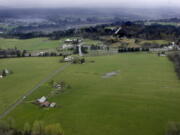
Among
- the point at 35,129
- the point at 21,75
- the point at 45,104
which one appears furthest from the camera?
the point at 21,75

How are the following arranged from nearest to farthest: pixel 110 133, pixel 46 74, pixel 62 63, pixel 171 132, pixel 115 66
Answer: pixel 171 132
pixel 110 133
pixel 46 74
pixel 115 66
pixel 62 63

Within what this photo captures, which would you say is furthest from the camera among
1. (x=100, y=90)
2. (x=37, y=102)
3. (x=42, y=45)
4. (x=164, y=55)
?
(x=42, y=45)

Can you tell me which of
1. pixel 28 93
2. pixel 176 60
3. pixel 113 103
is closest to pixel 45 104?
pixel 28 93

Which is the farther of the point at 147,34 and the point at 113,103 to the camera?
the point at 147,34

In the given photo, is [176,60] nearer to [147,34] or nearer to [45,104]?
[45,104]

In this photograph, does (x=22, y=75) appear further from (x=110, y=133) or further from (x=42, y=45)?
(x=42, y=45)

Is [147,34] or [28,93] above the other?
[147,34]

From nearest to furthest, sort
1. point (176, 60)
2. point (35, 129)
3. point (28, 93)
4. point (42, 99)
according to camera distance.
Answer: point (35, 129)
point (42, 99)
point (28, 93)
point (176, 60)

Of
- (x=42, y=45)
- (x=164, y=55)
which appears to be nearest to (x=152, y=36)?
(x=164, y=55)
